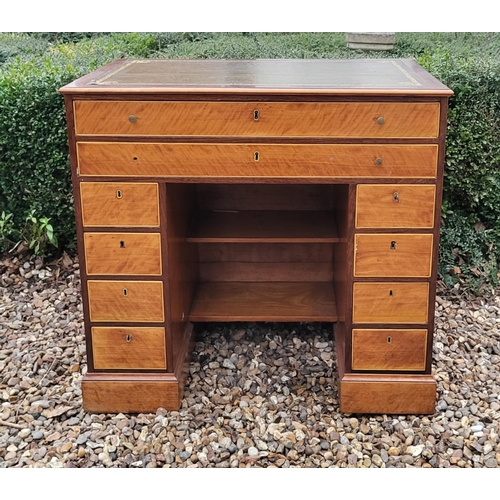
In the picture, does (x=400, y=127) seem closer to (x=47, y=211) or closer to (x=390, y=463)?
(x=390, y=463)

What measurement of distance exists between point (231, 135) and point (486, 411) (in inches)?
58.6

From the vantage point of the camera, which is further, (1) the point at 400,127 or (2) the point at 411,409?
(2) the point at 411,409

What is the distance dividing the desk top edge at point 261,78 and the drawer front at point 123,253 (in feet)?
1.75

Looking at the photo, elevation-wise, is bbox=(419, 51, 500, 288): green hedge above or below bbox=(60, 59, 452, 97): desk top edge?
below

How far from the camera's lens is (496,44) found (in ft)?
16.7

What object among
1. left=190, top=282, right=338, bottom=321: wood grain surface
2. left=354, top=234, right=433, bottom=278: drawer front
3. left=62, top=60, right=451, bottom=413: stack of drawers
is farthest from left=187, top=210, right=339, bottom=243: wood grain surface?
left=190, top=282, right=338, bottom=321: wood grain surface

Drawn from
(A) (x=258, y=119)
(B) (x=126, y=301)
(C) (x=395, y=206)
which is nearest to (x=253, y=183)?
(A) (x=258, y=119)

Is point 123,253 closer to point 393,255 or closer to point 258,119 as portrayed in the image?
point 258,119

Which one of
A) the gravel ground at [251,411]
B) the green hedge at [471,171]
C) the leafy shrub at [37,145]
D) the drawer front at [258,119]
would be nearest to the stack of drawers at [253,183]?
the drawer front at [258,119]

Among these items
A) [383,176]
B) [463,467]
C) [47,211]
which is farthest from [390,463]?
[47,211]

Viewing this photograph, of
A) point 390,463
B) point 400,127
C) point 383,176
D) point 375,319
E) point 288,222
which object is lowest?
point 390,463

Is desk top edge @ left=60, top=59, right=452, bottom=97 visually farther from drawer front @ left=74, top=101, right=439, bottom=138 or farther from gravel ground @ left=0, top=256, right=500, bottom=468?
gravel ground @ left=0, top=256, right=500, bottom=468

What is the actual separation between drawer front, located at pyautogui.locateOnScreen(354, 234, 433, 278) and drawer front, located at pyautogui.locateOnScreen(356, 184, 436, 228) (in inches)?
1.8

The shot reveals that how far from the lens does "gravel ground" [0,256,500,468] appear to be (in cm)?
256
